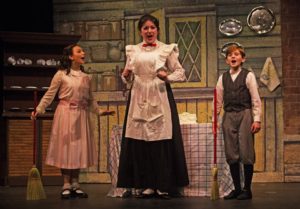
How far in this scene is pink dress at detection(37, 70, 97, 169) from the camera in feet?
16.3

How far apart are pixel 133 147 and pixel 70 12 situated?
2.96m

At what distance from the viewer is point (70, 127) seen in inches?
196

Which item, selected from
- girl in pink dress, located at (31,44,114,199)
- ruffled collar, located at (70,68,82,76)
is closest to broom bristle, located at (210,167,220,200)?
girl in pink dress, located at (31,44,114,199)

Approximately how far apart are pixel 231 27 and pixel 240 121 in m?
2.41

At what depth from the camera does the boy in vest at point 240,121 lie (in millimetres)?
4621

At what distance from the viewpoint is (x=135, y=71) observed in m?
4.79

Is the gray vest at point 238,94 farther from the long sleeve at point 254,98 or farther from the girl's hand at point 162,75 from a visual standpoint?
the girl's hand at point 162,75

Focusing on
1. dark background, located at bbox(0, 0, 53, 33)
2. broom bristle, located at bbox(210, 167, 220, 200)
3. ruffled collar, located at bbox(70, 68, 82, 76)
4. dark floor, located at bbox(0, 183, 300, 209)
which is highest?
dark background, located at bbox(0, 0, 53, 33)

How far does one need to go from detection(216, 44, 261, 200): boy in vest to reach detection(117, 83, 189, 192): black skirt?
0.39 meters

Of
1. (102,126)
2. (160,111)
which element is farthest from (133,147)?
(102,126)

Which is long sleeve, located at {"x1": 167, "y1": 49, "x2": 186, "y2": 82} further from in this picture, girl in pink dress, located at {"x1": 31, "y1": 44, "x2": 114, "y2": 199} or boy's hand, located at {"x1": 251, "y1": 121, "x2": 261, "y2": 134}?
girl in pink dress, located at {"x1": 31, "y1": 44, "x2": 114, "y2": 199}

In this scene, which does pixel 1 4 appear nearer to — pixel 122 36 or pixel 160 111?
pixel 122 36

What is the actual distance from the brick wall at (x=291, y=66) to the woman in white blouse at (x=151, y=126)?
7.92ft

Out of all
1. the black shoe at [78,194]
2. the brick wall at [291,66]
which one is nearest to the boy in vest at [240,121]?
the black shoe at [78,194]
